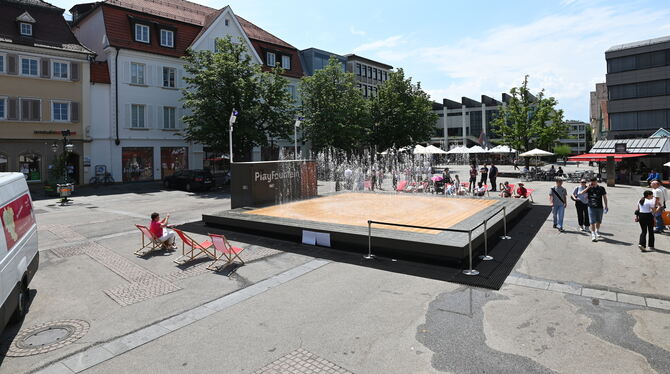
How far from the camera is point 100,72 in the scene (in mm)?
32406

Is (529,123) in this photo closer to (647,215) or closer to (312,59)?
(312,59)

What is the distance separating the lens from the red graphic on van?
6219 mm

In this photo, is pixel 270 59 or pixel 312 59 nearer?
pixel 270 59

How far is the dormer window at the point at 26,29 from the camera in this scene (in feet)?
95.6

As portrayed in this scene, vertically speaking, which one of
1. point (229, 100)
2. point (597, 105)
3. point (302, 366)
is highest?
point (597, 105)

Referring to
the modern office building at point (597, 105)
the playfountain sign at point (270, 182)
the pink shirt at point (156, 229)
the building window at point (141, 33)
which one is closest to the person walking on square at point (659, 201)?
the playfountain sign at point (270, 182)

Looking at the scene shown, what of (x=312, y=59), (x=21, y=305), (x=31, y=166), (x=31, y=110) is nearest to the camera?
(x=21, y=305)

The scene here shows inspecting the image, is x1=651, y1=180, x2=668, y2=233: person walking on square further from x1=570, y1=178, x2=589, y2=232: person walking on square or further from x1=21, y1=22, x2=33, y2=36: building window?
x1=21, y1=22, x2=33, y2=36: building window

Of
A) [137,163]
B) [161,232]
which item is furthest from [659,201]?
[137,163]

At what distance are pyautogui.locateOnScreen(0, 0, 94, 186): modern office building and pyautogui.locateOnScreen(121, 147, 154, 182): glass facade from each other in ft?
10.2

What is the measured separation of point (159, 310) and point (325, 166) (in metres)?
38.4

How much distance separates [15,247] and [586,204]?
14.4 metres

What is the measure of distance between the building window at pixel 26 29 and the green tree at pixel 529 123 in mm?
47333

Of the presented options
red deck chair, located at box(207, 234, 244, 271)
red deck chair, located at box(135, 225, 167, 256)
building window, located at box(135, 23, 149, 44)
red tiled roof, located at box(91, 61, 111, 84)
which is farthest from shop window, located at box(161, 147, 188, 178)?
red deck chair, located at box(207, 234, 244, 271)
